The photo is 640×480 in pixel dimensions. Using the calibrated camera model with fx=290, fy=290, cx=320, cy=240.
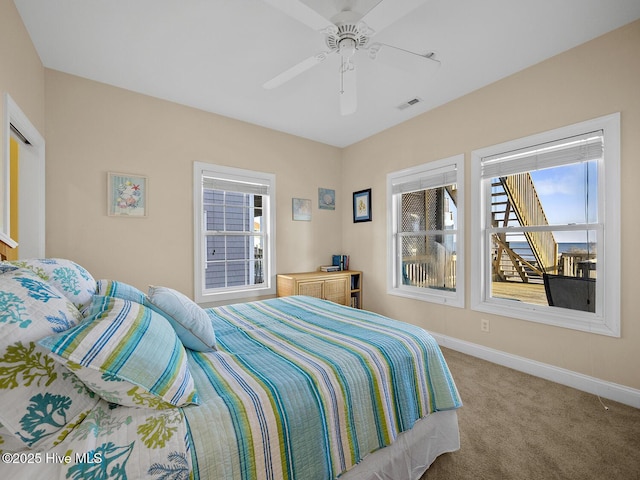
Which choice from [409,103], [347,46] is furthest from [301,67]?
[409,103]

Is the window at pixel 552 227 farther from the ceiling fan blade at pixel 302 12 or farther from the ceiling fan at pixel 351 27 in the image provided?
the ceiling fan blade at pixel 302 12

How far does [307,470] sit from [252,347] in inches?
25.2

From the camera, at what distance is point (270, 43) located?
2.25 meters

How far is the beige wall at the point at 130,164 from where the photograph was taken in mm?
2623

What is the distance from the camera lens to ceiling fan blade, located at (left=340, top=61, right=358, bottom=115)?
202cm

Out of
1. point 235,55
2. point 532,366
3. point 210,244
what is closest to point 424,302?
point 532,366

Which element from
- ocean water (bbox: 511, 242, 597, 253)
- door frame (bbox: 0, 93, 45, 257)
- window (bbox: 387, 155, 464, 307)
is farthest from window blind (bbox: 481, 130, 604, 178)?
door frame (bbox: 0, 93, 45, 257)

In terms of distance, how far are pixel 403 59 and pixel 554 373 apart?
2.81 metres

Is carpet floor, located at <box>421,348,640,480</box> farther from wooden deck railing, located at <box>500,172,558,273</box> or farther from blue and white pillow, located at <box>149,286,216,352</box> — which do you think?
blue and white pillow, located at <box>149,286,216,352</box>

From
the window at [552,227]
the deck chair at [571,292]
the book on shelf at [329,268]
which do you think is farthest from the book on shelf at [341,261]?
the deck chair at [571,292]

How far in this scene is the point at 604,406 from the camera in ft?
6.91

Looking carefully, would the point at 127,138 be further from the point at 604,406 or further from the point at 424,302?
the point at 604,406

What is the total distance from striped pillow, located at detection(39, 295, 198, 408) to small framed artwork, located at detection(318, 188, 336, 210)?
3.52 meters

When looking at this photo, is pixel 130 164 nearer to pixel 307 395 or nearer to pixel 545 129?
pixel 307 395
